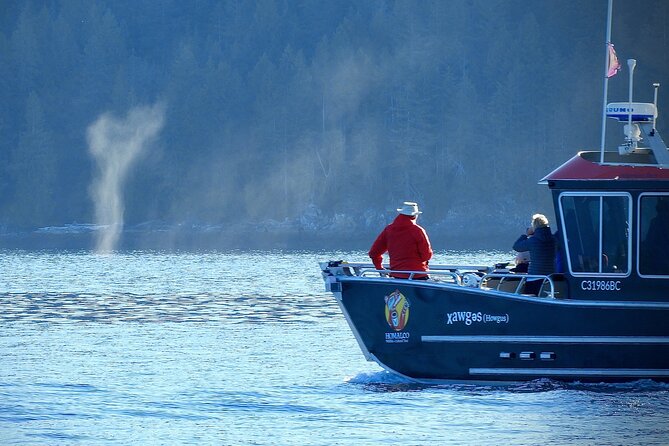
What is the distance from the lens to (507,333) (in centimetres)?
1995

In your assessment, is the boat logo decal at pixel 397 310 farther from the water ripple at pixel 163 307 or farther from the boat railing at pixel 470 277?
the water ripple at pixel 163 307

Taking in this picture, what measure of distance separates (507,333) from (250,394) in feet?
13.2

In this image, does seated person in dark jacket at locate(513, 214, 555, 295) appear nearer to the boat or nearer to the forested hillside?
the boat

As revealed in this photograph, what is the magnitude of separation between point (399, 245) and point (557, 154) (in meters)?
111

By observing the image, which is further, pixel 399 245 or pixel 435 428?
pixel 399 245

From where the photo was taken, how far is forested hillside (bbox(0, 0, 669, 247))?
126875 mm

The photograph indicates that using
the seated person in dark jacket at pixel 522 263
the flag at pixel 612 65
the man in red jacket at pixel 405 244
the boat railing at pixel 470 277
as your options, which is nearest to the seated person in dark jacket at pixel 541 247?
the boat railing at pixel 470 277

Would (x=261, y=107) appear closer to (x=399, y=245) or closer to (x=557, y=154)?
(x=557, y=154)

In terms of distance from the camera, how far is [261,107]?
134000 millimetres

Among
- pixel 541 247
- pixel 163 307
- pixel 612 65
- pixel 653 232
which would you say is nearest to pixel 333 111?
pixel 163 307

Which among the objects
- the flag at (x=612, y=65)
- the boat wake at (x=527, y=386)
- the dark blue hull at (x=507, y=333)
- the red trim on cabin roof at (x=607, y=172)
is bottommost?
the boat wake at (x=527, y=386)

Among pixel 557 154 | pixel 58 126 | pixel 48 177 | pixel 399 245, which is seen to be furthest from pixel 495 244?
pixel 399 245

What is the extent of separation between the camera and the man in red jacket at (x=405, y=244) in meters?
20.7

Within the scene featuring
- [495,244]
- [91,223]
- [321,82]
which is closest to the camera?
[495,244]
